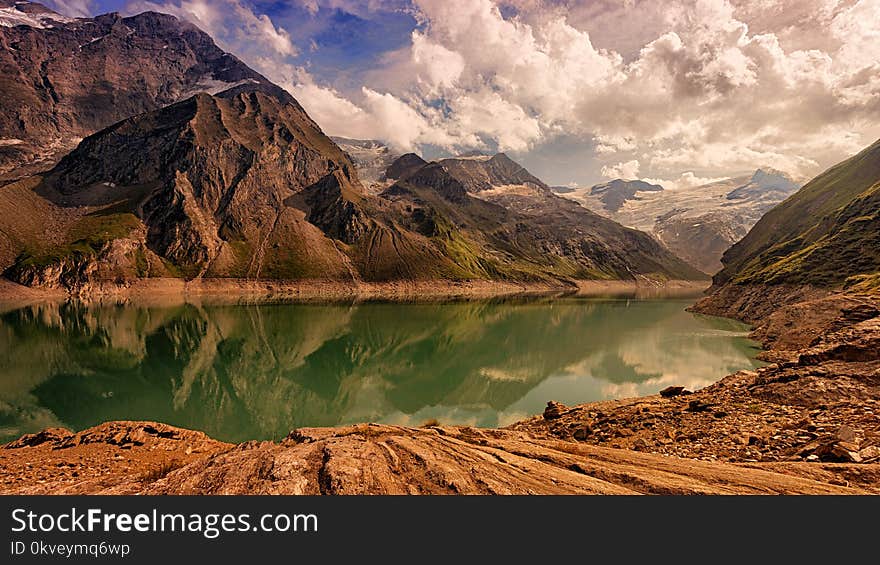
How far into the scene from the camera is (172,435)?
23.5 metres

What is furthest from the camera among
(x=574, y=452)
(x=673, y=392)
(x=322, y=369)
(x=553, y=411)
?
(x=322, y=369)

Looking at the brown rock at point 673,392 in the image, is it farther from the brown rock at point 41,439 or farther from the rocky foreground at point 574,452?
the brown rock at point 41,439

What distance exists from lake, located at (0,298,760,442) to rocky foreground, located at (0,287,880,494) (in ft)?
31.8

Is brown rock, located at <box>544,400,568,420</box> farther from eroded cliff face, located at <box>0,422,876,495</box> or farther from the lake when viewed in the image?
eroded cliff face, located at <box>0,422,876,495</box>

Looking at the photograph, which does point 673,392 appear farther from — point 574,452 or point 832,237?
point 832,237

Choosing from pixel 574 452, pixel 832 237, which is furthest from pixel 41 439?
pixel 832 237

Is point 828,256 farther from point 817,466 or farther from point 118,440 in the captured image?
point 118,440

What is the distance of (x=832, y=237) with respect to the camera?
3583 inches

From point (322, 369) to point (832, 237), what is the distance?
116m

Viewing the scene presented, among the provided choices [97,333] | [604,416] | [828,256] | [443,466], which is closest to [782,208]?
[828,256]

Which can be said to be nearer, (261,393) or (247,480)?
(247,480)

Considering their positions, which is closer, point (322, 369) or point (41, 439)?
point (41, 439)

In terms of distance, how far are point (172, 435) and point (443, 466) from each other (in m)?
19.9

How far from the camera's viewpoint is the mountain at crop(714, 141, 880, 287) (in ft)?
242
